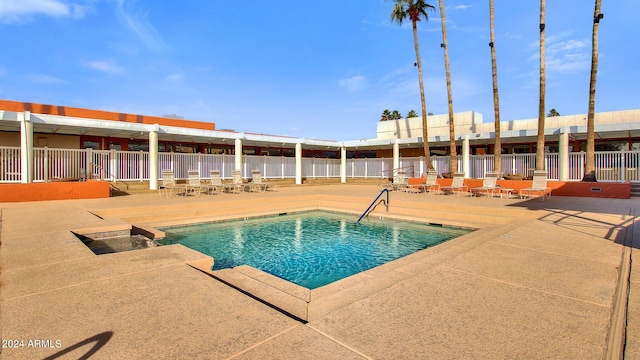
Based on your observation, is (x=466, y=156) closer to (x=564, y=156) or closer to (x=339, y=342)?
(x=564, y=156)

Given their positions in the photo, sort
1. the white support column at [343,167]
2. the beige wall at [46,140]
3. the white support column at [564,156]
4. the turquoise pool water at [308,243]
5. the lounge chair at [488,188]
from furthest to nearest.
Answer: the white support column at [343,167], the beige wall at [46,140], the white support column at [564,156], the lounge chair at [488,188], the turquoise pool water at [308,243]

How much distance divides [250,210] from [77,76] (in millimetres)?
14420

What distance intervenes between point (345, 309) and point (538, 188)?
40.8 feet

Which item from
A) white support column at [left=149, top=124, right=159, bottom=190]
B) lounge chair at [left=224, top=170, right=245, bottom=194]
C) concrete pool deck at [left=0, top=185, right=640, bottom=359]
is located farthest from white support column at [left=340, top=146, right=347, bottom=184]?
concrete pool deck at [left=0, top=185, right=640, bottom=359]

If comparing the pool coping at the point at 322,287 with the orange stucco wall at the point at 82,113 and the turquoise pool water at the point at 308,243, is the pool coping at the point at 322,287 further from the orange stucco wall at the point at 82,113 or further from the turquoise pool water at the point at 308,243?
the orange stucco wall at the point at 82,113

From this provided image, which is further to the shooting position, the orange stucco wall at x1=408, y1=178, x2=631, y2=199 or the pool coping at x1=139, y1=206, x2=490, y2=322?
the orange stucco wall at x1=408, y1=178, x2=631, y2=199

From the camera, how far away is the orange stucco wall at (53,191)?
10.1 meters

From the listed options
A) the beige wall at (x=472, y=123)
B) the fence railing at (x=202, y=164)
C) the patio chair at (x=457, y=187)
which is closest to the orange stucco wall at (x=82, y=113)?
the fence railing at (x=202, y=164)

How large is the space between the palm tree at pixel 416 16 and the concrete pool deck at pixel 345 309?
13711 mm

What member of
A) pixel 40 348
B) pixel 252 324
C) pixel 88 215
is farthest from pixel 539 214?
pixel 88 215

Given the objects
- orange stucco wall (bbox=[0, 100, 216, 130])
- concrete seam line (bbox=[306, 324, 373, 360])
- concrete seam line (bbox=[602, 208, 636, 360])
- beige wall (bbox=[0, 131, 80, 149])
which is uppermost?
orange stucco wall (bbox=[0, 100, 216, 130])

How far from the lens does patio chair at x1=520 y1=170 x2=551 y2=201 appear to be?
1212 cm

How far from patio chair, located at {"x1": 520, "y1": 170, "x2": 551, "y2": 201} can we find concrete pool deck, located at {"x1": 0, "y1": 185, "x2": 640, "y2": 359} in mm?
8131

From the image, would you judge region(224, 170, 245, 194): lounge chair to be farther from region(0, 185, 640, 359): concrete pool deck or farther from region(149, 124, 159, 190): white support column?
region(0, 185, 640, 359): concrete pool deck
